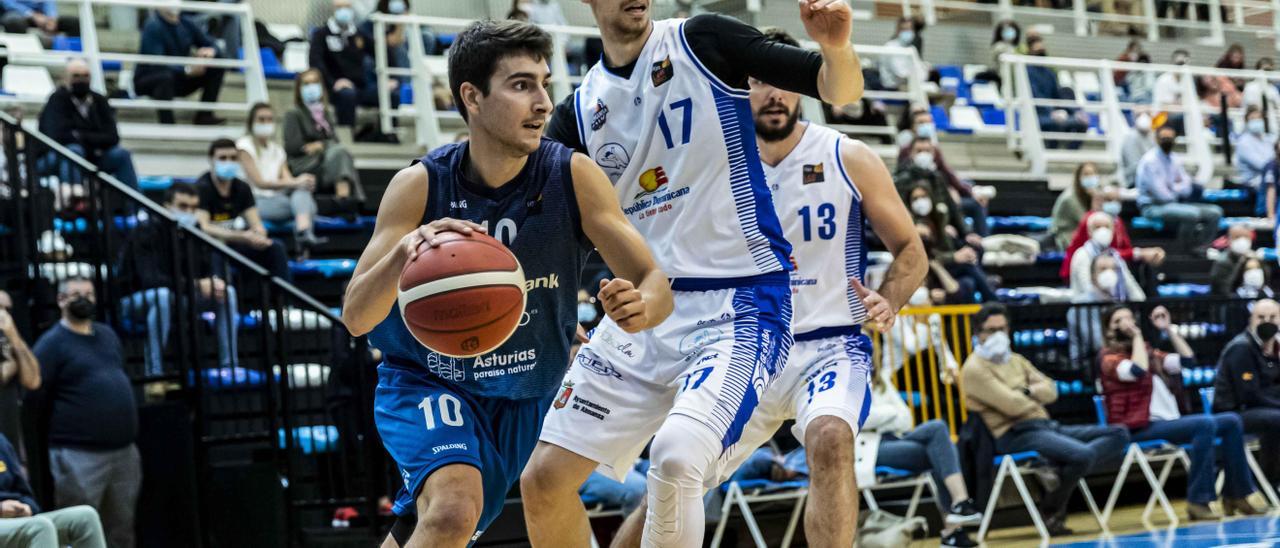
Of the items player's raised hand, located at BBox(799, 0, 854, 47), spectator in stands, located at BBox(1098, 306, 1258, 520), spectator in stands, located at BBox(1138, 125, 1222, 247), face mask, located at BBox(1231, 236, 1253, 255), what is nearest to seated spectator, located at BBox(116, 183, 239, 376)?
player's raised hand, located at BBox(799, 0, 854, 47)

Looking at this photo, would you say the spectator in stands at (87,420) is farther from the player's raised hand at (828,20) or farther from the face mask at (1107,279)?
the face mask at (1107,279)

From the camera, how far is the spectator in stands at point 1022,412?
36.2 feet

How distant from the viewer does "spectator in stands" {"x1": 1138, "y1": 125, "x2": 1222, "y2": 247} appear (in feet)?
57.4

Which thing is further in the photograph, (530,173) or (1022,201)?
(1022,201)

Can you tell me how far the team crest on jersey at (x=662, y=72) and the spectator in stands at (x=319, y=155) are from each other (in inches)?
312

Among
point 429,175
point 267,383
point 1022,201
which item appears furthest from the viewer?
point 1022,201

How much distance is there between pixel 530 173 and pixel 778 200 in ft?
5.74

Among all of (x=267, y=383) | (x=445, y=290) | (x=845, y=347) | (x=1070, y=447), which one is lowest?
(x=1070, y=447)

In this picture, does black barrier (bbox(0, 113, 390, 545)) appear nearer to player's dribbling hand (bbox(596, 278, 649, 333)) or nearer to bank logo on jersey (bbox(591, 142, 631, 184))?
bank logo on jersey (bbox(591, 142, 631, 184))

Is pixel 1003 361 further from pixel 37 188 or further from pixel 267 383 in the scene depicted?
pixel 37 188

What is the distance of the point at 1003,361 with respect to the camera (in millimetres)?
11203

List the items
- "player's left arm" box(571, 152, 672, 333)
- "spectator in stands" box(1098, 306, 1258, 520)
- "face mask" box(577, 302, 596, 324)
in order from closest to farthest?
"player's left arm" box(571, 152, 672, 333) < "face mask" box(577, 302, 596, 324) < "spectator in stands" box(1098, 306, 1258, 520)

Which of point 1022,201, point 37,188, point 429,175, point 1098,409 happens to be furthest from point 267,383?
point 1022,201

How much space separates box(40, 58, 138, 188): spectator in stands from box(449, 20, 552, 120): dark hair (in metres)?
7.49
